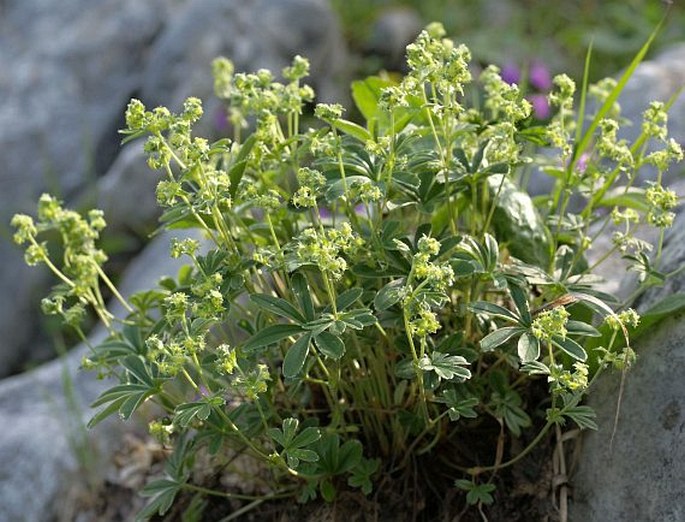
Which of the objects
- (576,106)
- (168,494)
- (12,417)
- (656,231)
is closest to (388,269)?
(168,494)

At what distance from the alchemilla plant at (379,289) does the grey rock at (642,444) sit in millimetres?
67

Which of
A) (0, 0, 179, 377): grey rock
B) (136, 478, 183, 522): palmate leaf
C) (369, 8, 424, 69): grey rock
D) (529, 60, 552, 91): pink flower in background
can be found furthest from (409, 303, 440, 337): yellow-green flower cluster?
(369, 8, 424, 69): grey rock

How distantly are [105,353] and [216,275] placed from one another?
1.61 ft

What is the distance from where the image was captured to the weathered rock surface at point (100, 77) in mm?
3545

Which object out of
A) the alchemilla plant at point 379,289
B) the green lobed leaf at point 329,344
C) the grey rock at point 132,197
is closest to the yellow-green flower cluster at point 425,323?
the alchemilla plant at point 379,289

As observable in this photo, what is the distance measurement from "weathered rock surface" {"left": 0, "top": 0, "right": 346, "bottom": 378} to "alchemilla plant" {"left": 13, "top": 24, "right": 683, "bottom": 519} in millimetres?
1864

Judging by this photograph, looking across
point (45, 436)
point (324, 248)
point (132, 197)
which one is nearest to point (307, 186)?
point (324, 248)

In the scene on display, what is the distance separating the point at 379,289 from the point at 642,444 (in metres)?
0.52

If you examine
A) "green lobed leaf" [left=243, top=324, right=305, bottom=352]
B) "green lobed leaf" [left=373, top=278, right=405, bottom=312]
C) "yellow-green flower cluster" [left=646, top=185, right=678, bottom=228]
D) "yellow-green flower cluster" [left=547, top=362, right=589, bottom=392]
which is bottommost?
"yellow-green flower cluster" [left=547, top=362, right=589, bottom=392]

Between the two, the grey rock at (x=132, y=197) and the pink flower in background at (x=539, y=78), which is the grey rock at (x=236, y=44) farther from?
the pink flower in background at (x=539, y=78)

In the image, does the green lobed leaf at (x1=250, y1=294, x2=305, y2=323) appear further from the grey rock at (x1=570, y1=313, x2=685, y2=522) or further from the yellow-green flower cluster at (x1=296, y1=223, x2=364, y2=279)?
the grey rock at (x1=570, y1=313, x2=685, y2=522)

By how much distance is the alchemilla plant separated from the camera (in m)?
1.38

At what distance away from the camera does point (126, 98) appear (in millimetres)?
3961

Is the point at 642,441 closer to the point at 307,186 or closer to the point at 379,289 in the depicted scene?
the point at 379,289
